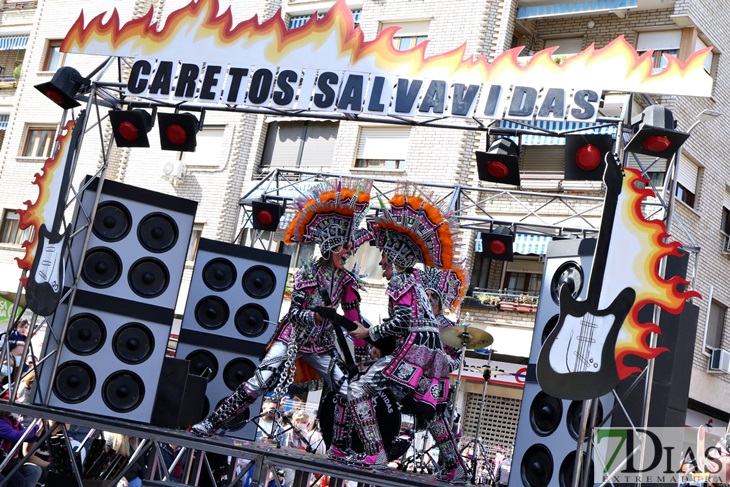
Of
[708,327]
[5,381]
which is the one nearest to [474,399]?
[708,327]

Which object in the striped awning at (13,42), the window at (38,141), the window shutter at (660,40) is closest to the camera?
the window shutter at (660,40)

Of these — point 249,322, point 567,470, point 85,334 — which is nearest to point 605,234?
point 567,470

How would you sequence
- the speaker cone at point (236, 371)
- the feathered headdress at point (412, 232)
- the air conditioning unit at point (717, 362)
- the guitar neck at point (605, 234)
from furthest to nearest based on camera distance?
the air conditioning unit at point (717, 362) < the speaker cone at point (236, 371) < the feathered headdress at point (412, 232) < the guitar neck at point (605, 234)

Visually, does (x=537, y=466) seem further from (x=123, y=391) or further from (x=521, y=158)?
(x=521, y=158)

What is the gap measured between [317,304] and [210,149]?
1476cm

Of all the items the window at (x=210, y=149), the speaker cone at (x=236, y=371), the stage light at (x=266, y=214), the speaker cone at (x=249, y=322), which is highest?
the window at (x=210, y=149)

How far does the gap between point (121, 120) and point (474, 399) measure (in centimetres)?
1096

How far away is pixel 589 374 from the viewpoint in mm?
5301

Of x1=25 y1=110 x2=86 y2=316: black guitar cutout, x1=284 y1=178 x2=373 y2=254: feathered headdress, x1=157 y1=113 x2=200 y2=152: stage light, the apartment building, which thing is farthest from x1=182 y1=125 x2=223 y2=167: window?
x1=284 y1=178 x2=373 y2=254: feathered headdress

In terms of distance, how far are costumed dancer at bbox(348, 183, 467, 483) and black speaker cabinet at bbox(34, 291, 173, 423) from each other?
5.74 ft

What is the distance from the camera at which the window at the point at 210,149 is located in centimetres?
2102

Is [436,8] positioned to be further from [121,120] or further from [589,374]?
[589,374]

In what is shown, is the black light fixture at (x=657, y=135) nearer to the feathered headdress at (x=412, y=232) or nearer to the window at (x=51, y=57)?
the feathered headdress at (x=412, y=232)

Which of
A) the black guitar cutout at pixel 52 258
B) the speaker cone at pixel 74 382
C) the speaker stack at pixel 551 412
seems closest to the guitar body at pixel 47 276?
the black guitar cutout at pixel 52 258
